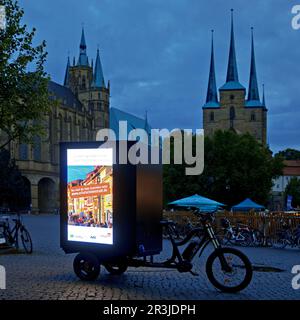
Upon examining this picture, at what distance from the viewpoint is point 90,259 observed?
9.98 meters

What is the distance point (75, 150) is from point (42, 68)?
7703mm

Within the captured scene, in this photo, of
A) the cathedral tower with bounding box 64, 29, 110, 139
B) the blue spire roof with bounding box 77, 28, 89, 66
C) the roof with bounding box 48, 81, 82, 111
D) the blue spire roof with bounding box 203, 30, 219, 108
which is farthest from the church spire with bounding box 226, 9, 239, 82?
the roof with bounding box 48, 81, 82, 111

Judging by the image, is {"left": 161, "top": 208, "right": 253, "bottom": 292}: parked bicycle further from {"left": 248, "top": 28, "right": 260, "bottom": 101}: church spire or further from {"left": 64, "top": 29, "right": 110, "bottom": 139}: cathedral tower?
{"left": 248, "top": 28, "right": 260, "bottom": 101}: church spire

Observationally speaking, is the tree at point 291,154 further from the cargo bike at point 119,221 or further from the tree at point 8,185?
the cargo bike at point 119,221

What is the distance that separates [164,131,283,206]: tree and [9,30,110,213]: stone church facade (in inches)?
803

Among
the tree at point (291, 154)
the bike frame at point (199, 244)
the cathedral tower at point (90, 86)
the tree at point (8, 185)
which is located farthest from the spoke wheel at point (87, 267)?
the tree at point (291, 154)

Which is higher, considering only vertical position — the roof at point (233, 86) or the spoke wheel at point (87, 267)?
the roof at point (233, 86)

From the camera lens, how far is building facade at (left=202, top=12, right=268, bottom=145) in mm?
118500

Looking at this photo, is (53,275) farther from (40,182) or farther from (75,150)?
(40,182)

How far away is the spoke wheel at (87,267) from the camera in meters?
9.92

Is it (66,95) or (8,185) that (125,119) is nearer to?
(66,95)

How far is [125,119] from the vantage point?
132375 millimetres
